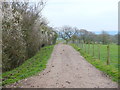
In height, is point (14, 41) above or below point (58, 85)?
above

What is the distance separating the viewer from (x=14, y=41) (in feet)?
33.6

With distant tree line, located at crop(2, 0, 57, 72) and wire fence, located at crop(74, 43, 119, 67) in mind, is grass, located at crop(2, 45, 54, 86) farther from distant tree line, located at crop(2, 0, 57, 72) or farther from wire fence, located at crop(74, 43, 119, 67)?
wire fence, located at crop(74, 43, 119, 67)

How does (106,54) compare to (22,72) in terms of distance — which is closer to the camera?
(22,72)

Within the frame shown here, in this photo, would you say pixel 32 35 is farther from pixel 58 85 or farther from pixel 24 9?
pixel 58 85

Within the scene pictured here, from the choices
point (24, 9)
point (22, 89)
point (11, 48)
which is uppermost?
point (24, 9)

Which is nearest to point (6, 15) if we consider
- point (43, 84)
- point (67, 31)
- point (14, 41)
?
point (14, 41)

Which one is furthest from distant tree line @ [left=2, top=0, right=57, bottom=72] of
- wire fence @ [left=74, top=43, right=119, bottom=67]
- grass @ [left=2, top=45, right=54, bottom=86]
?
wire fence @ [left=74, top=43, right=119, bottom=67]

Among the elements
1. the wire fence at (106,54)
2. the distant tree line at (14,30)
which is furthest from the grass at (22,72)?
the wire fence at (106,54)

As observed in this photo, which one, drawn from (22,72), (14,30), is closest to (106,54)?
(22,72)

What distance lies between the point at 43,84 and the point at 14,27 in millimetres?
4633

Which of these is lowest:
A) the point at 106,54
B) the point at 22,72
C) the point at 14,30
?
the point at 22,72

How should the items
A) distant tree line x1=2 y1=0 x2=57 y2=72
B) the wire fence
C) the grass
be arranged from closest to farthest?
the grass, distant tree line x1=2 y1=0 x2=57 y2=72, the wire fence

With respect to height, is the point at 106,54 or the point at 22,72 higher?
the point at 106,54

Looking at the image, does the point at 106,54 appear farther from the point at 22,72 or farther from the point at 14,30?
the point at 14,30
